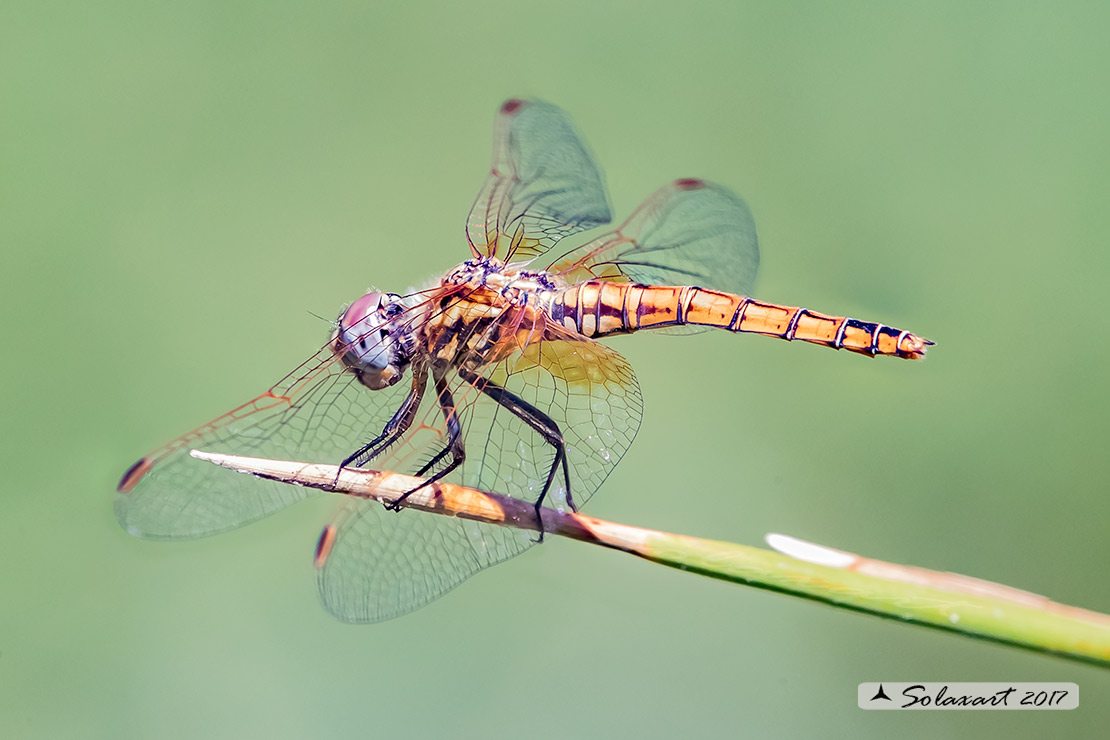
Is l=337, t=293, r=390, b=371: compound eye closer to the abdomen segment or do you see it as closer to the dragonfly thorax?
the dragonfly thorax

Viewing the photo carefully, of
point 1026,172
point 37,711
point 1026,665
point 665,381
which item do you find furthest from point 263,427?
point 1026,172

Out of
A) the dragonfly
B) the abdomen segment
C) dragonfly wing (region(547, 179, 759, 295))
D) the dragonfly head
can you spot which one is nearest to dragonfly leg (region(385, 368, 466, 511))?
the dragonfly

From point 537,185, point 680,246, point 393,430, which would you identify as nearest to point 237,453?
point 393,430

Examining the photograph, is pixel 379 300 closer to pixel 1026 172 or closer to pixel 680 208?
pixel 680 208

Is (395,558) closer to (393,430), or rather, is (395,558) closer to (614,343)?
(393,430)

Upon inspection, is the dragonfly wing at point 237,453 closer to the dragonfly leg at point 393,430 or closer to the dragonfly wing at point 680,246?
the dragonfly leg at point 393,430

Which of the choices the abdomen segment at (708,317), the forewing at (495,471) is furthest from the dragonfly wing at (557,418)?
the abdomen segment at (708,317)

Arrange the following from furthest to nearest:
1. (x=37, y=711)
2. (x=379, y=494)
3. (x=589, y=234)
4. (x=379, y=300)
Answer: (x=589, y=234)
(x=379, y=300)
(x=37, y=711)
(x=379, y=494)
